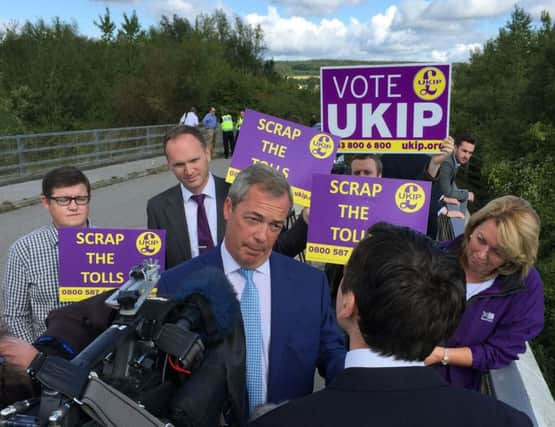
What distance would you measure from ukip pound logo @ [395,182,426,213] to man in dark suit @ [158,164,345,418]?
4.48 ft

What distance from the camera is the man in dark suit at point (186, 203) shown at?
143 inches

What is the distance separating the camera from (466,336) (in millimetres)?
2773

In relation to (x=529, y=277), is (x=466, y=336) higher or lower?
lower

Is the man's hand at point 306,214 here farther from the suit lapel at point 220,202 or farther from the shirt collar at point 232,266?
the shirt collar at point 232,266

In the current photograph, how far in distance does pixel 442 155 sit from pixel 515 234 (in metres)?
1.76

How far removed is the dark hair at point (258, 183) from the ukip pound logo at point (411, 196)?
1.36m

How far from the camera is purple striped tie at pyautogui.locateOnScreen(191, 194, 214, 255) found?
365 cm

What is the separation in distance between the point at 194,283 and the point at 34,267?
1948 mm

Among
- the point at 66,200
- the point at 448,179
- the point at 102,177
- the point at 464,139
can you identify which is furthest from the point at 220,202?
the point at 102,177

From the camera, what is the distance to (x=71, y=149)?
59.9 feet

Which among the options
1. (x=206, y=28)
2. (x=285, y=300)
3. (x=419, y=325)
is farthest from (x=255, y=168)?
(x=206, y=28)

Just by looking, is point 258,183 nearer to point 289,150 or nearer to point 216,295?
point 216,295

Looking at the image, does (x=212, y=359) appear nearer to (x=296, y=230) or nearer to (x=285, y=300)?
(x=285, y=300)

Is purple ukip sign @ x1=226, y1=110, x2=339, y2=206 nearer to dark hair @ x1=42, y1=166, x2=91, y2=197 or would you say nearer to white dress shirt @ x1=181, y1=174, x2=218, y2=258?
white dress shirt @ x1=181, y1=174, x2=218, y2=258
